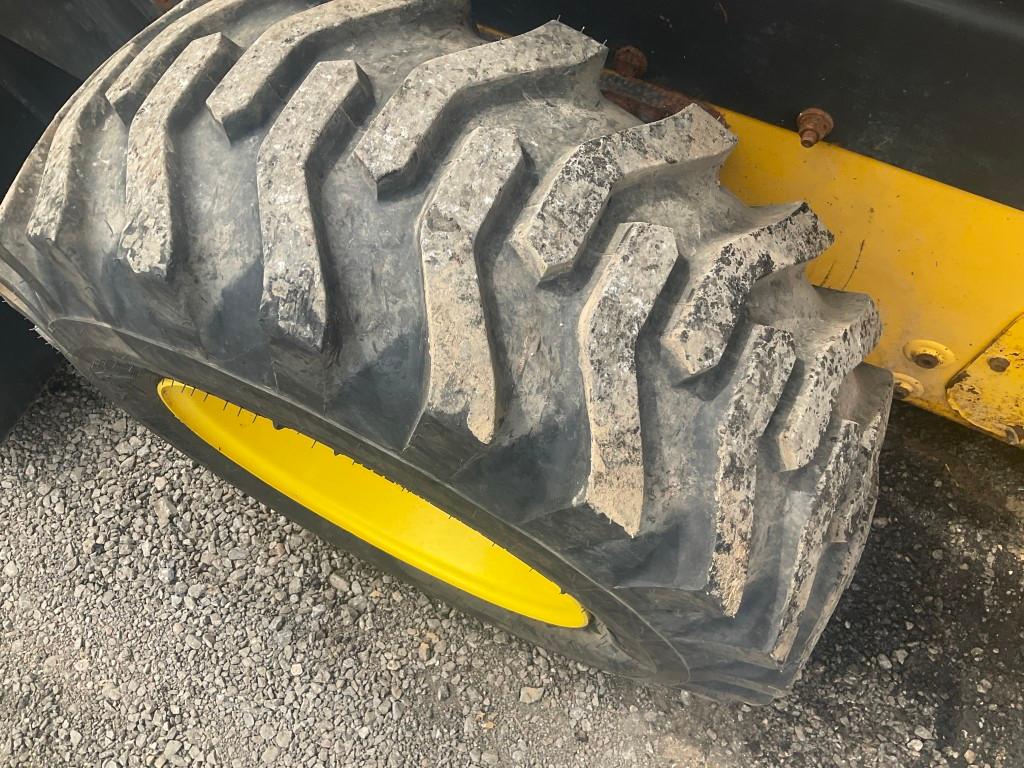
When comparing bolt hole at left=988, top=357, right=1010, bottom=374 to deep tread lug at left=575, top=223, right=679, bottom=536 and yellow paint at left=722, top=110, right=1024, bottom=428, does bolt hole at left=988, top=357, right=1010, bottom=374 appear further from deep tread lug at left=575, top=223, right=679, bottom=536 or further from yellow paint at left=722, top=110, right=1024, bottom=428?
deep tread lug at left=575, top=223, right=679, bottom=536

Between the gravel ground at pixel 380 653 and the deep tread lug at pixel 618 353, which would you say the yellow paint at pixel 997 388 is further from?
the deep tread lug at pixel 618 353

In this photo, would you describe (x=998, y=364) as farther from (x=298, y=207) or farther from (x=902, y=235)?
(x=298, y=207)

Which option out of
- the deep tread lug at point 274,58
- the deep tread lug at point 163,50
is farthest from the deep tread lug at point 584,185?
the deep tread lug at point 163,50

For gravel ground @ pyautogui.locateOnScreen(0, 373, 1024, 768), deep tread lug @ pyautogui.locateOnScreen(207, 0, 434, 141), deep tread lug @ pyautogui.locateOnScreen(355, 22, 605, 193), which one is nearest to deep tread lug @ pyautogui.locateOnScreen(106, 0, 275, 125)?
deep tread lug @ pyautogui.locateOnScreen(207, 0, 434, 141)

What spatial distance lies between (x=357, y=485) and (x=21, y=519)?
631 millimetres

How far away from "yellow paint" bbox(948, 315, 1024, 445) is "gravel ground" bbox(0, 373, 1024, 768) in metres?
0.27

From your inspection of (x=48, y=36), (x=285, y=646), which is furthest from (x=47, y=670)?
(x=48, y=36)

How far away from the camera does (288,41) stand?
0.89 metres

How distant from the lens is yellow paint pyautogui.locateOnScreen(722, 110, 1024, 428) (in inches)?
40.2

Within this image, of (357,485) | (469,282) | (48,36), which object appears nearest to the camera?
(469,282)

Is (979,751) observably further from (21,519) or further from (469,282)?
(21,519)

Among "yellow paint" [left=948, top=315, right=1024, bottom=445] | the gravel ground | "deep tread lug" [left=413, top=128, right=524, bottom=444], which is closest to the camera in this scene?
"deep tread lug" [left=413, top=128, right=524, bottom=444]

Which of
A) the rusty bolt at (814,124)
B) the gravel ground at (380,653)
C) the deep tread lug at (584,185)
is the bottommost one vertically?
the gravel ground at (380,653)

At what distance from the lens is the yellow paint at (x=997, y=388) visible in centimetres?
117
